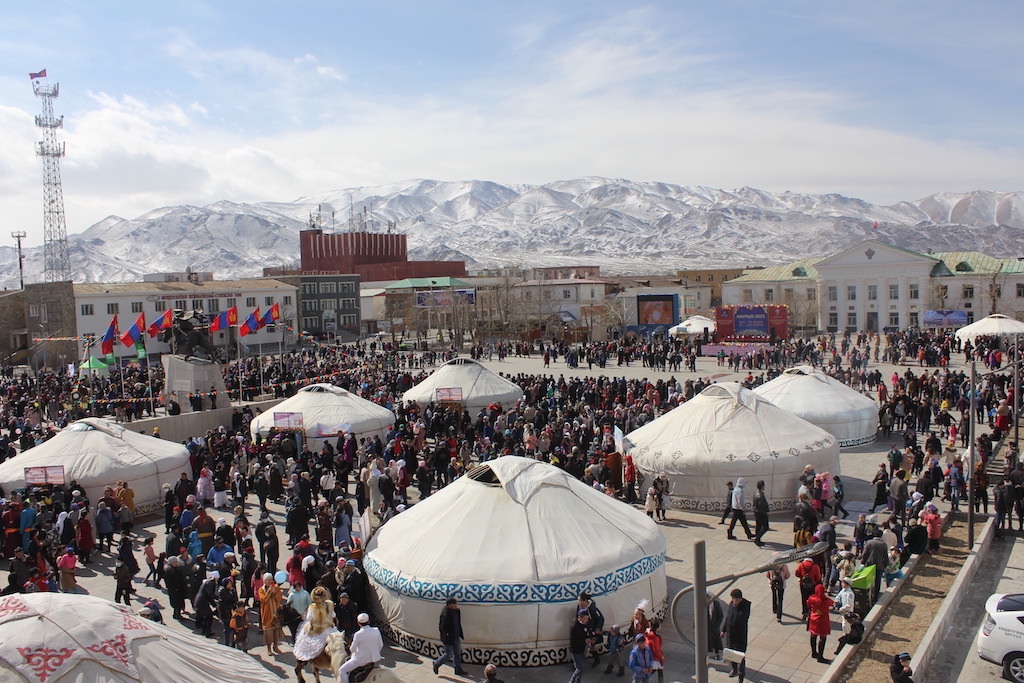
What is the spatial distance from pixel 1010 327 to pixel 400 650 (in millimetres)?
35474

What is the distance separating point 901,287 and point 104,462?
58.1 m

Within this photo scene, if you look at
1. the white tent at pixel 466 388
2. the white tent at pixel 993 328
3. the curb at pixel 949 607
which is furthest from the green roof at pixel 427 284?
the curb at pixel 949 607

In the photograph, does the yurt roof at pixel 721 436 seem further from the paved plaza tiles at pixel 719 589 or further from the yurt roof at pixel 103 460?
the yurt roof at pixel 103 460

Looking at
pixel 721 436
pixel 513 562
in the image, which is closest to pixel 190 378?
pixel 721 436

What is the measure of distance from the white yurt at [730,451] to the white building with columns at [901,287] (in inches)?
1869

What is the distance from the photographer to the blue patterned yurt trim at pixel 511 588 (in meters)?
10.3

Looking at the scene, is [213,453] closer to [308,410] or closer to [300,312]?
[308,410]

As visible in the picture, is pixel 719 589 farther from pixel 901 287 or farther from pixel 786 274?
pixel 786 274

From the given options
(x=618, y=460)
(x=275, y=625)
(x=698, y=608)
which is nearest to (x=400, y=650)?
(x=275, y=625)

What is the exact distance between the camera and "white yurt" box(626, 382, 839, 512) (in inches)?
663

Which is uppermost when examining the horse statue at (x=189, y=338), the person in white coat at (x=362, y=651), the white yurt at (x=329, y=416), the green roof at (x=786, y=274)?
the green roof at (x=786, y=274)

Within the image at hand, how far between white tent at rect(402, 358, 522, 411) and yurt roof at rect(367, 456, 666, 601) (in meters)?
14.3

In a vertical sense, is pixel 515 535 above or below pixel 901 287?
below

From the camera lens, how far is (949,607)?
11.6 metres
